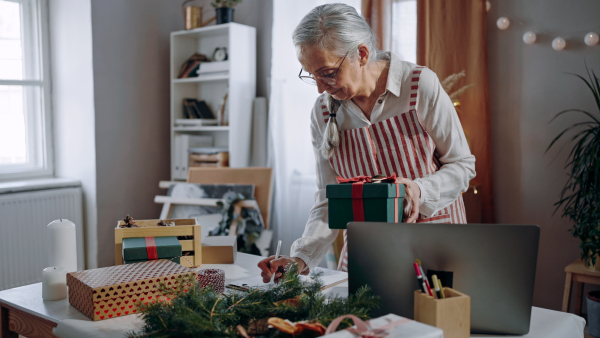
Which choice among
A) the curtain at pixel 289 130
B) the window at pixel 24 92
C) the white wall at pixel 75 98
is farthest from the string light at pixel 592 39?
the window at pixel 24 92

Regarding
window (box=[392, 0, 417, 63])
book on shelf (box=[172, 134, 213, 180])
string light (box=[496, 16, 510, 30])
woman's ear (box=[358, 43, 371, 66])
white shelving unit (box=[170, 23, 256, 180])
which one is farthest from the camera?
book on shelf (box=[172, 134, 213, 180])

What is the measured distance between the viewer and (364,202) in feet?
3.85

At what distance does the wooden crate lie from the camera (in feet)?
5.08

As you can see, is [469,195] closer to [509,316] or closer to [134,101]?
[509,316]

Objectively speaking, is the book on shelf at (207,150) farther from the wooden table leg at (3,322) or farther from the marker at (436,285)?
the marker at (436,285)

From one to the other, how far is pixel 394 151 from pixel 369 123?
12cm

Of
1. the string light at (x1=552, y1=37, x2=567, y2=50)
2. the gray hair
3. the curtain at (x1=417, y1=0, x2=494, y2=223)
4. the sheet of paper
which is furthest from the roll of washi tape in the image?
the string light at (x1=552, y1=37, x2=567, y2=50)

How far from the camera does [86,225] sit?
3.73 m

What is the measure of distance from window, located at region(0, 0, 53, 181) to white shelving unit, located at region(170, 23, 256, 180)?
96 cm

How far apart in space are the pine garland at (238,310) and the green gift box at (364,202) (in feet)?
0.61

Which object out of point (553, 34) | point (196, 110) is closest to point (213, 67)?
point (196, 110)

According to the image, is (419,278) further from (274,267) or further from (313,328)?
(274,267)

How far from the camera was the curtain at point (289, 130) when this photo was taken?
3.61 m

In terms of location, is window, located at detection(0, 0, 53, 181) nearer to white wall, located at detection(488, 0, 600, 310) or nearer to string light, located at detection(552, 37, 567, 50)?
white wall, located at detection(488, 0, 600, 310)
